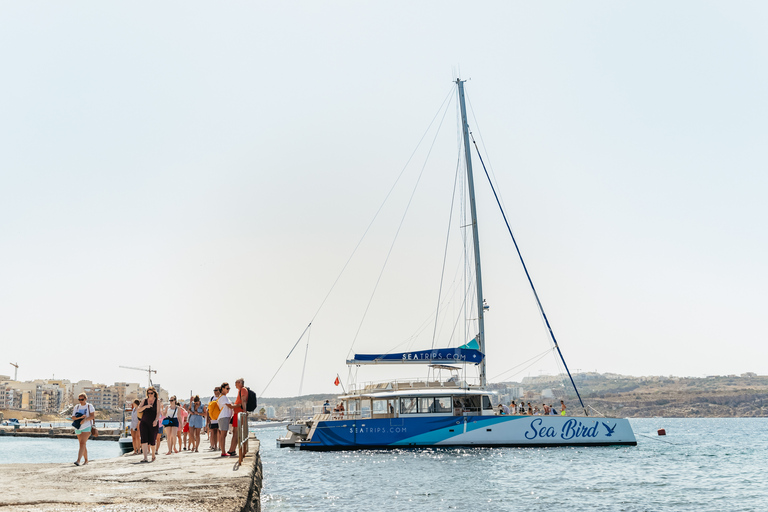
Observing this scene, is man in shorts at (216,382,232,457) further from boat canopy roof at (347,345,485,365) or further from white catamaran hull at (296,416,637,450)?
boat canopy roof at (347,345,485,365)

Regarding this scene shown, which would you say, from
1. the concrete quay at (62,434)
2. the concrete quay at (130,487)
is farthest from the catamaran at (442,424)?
the concrete quay at (62,434)

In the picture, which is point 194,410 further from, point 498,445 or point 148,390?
point 498,445

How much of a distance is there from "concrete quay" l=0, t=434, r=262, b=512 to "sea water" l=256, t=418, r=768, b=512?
4.13 metres

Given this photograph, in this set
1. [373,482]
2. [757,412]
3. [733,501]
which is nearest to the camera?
[733,501]

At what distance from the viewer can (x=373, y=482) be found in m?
19.4

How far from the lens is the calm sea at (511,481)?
1587 centimetres

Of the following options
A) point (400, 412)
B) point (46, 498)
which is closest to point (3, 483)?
point (46, 498)

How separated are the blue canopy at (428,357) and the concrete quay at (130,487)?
60.8 ft

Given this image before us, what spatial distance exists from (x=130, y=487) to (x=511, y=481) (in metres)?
13.0

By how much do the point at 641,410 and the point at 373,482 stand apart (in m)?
179

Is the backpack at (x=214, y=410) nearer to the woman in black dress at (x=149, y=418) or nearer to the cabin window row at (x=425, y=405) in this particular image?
the woman in black dress at (x=149, y=418)

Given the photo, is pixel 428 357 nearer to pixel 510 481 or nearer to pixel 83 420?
pixel 510 481

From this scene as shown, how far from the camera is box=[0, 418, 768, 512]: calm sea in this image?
52.1 ft

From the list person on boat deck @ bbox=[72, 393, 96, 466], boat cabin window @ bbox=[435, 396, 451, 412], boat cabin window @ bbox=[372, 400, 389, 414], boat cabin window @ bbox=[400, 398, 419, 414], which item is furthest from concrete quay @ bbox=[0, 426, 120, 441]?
person on boat deck @ bbox=[72, 393, 96, 466]
